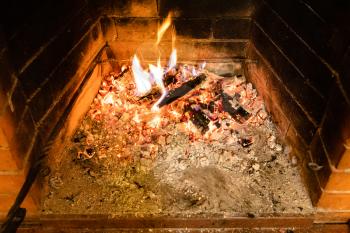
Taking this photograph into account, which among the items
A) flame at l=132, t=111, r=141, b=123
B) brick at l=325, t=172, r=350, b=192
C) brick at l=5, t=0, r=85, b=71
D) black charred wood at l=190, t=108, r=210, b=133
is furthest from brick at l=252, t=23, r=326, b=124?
brick at l=5, t=0, r=85, b=71

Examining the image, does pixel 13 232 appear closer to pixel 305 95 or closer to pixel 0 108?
pixel 0 108

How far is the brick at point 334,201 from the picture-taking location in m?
2.60

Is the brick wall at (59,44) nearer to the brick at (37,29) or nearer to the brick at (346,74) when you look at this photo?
the brick at (37,29)

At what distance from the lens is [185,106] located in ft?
11.9

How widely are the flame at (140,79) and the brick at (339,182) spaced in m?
2.13

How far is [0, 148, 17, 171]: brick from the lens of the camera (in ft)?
7.41

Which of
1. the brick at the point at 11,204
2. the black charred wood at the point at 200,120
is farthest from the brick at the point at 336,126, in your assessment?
the brick at the point at 11,204

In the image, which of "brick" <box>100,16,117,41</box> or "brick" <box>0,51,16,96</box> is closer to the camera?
"brick" <box>0,51,16,96</box>

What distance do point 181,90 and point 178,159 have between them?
0.95m

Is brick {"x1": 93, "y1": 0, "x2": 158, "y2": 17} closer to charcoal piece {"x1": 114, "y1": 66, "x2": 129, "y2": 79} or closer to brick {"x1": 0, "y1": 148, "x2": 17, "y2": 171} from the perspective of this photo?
charcoal piece {"x1": 114, "y1": 66, "x2": 129, "y2": 79}

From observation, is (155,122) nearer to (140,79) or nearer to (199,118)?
(199,118)

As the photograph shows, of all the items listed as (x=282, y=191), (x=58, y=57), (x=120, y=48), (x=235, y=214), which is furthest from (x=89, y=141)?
(x=282, y=191)

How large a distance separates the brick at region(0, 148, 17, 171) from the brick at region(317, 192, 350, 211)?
7.72ft

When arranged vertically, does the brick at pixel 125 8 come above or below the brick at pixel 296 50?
above
